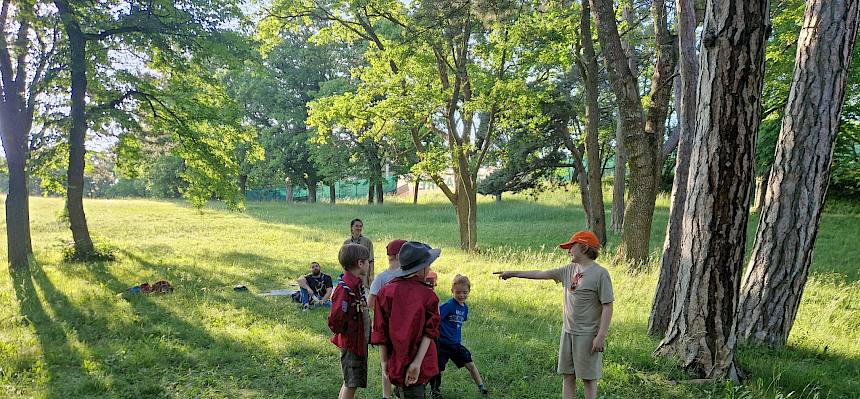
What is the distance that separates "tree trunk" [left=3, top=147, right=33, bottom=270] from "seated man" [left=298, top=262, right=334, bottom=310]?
702 cm

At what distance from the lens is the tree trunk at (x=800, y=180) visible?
19.3ft

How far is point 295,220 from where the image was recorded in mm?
26781

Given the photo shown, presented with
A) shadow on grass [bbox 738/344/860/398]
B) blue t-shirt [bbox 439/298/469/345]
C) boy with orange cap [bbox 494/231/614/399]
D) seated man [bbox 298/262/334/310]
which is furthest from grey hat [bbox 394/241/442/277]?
seated man [bbox 298/262/334/310]

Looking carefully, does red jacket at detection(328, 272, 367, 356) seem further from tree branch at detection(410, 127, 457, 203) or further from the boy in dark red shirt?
tree branch at detection(410, 127, 457, 203)

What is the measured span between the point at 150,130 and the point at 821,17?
14239 mm

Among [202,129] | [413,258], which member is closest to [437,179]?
[202,129]

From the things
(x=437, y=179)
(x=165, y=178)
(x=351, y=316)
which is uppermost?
(x=165, y=178)

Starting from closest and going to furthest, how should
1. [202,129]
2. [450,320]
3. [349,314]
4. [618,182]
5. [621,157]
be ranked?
[349,314] → [450,320] → [202,129] → [621,157] → [618,182]

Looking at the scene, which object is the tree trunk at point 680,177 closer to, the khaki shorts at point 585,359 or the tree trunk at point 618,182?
the khaki shorts at point 585,359

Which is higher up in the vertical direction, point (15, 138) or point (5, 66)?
point (5, 66)

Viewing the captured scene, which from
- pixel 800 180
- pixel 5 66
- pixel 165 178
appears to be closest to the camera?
pixel 800 180

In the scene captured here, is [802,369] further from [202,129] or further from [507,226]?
[507,226]

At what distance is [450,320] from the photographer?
4.72 metres

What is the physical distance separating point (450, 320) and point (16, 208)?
11.2 m
